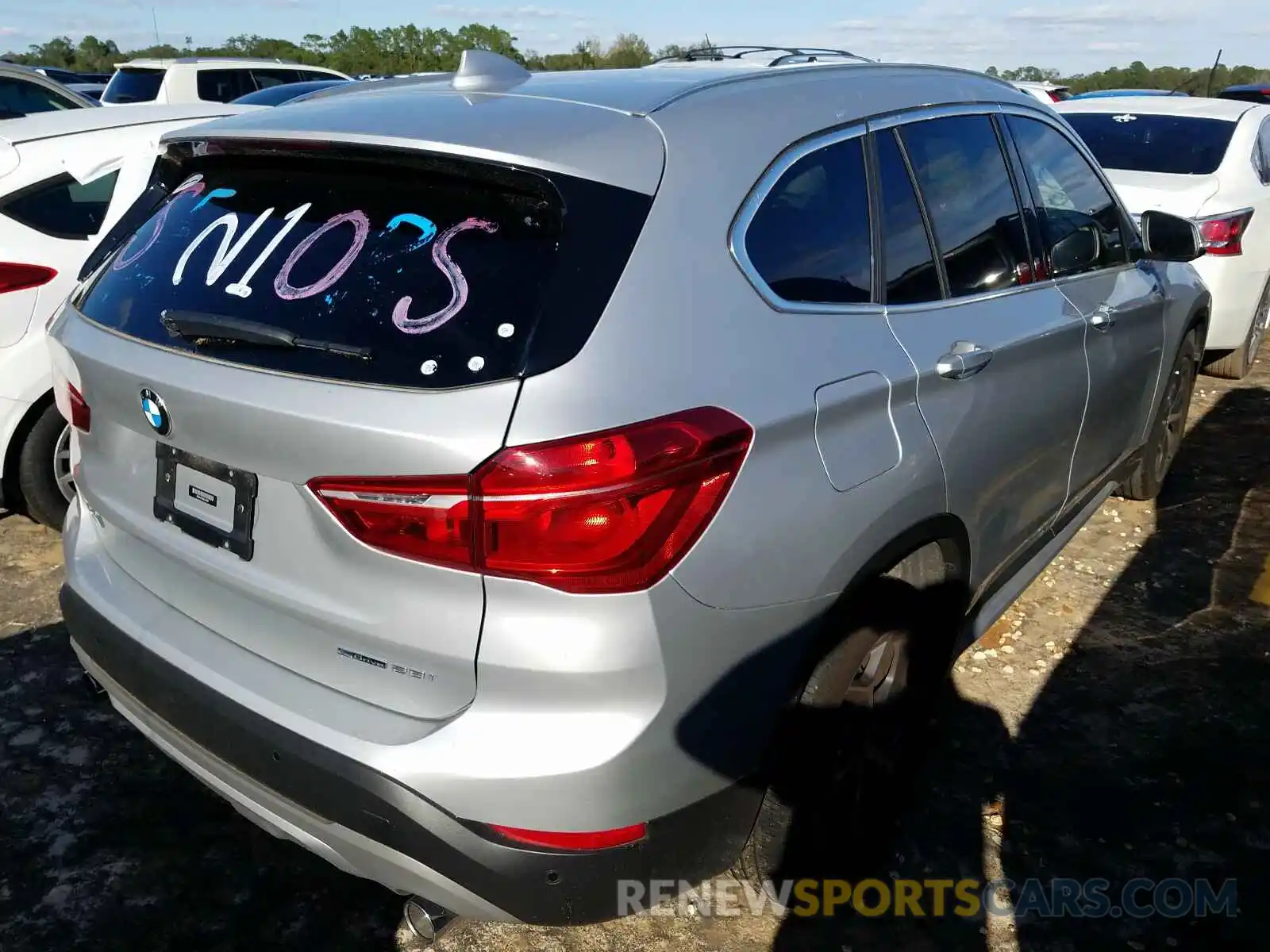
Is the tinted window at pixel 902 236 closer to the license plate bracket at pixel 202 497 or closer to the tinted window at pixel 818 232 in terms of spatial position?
the tinted window at pixel 818 232

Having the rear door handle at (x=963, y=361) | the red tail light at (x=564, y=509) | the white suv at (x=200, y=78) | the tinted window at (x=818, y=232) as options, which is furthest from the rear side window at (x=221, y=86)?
the red tail light at (x=564, y=509)

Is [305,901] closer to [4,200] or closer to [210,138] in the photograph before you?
[210,138]

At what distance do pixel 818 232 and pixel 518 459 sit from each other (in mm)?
916

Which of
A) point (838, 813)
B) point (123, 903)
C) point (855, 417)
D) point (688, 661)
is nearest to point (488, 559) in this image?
point (688, 661)

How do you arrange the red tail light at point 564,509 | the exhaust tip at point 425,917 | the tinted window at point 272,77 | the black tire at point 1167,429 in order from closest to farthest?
the red tail light at point 564,509, the exhaust tip at point 425,917, the black tire at point 1167,429, the tinted window at point 272,77

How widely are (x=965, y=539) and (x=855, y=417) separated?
0.69 meters

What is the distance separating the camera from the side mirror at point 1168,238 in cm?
371

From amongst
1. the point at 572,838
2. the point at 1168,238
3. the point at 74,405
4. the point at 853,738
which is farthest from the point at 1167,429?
the point at 74,405

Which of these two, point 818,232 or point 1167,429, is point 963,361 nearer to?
point 818,232

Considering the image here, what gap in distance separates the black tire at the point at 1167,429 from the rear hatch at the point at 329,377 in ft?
11.0

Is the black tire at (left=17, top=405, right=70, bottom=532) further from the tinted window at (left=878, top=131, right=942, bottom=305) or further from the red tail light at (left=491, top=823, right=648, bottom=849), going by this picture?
the tinted window at (left=878, top=131, right=942, bottom=305)

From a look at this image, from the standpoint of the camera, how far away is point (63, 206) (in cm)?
422

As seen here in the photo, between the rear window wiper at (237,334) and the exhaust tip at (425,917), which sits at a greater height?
the rear window wiper at (237,334)

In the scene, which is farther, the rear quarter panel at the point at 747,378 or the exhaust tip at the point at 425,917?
the exhaust tip at the point at 425,917
